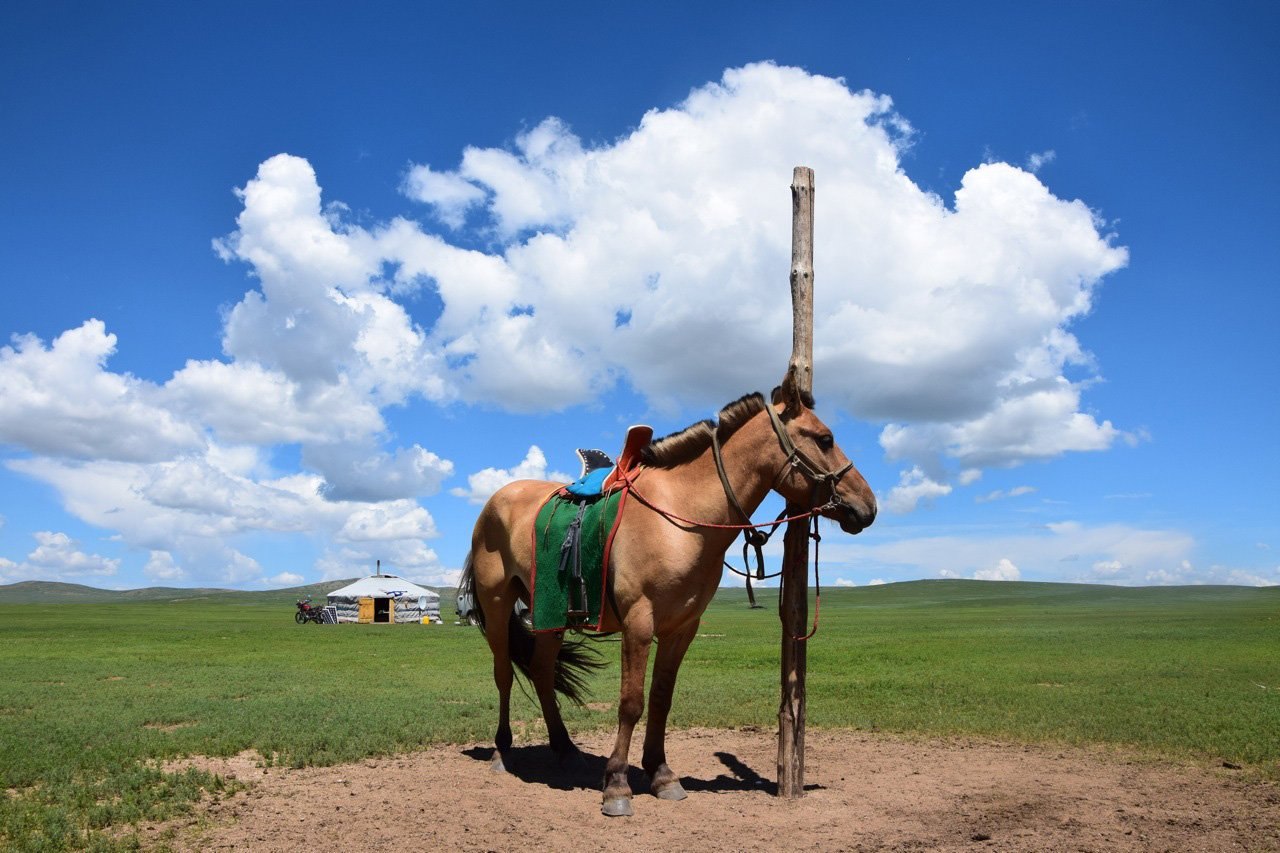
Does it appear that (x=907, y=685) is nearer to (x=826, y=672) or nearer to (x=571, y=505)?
(x=826, y=672)

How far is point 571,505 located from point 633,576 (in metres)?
1.17

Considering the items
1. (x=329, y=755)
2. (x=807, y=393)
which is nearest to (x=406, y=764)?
(x=329, y=755)

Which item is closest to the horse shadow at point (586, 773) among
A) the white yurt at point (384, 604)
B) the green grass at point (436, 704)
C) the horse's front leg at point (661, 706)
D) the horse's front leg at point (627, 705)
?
the horse's front leg at point (661, 706)

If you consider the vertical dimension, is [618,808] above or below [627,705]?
below

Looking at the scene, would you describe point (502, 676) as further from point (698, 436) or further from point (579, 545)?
point (698, 436)

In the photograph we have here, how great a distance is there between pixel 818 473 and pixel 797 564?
44.6 inches

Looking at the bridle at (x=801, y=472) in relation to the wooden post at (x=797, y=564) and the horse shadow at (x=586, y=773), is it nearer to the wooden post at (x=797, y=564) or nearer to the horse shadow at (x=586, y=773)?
the wooden post at (x=797, y=564)

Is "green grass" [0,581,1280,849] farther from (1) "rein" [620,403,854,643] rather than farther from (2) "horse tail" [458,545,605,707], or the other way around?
(1) "rein" [620,403,854,643]

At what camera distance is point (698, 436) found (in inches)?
296

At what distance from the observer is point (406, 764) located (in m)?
8.52

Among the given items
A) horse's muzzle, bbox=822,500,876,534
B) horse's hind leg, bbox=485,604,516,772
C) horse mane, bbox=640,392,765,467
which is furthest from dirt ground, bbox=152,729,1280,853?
horse mane, bbox=640,392,765,467

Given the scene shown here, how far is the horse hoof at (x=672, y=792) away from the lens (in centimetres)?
726

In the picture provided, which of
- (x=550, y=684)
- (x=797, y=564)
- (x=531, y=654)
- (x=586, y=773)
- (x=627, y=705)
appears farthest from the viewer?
(x=531, y=654)

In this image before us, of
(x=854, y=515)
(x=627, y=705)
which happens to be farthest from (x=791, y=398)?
(x=627, y=705)
